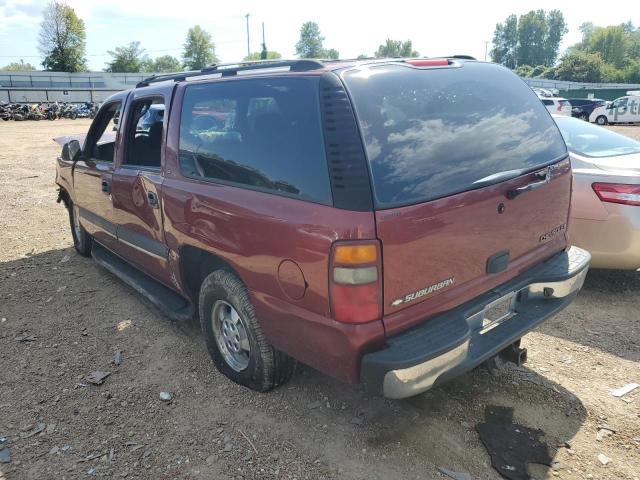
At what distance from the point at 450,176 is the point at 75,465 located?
2.47 m

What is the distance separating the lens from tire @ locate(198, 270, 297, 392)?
9.69 feet

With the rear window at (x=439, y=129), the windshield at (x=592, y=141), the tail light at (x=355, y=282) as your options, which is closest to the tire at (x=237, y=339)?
the tail light at (x=355, y=282)

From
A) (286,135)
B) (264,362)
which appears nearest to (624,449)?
(264,362)

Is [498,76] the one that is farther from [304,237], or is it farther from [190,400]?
[190,400]

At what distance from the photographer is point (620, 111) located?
27891mm

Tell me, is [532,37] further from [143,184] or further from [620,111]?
[143,184]

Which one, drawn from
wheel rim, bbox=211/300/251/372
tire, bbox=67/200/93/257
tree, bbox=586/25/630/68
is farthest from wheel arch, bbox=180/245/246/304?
tree, bbox=586/25/630/68

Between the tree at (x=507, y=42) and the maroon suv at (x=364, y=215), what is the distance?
13771 cm

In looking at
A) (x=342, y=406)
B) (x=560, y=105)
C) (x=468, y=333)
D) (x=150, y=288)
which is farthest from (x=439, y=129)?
(x=560, y=105)

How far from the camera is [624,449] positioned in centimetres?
268

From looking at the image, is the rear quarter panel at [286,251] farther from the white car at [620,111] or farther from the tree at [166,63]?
the tree at [166,63]

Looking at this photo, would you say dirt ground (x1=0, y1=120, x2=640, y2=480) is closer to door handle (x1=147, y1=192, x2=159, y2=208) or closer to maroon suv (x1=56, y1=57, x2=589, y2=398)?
maroon suv (x1=56, y1=57, x2=589, y2=398)

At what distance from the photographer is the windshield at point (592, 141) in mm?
4871

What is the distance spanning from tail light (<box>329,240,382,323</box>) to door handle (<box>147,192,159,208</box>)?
1.83m
